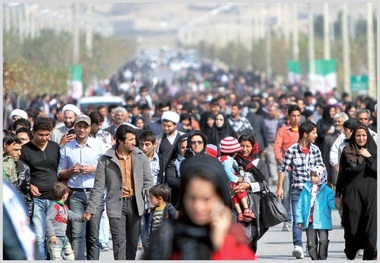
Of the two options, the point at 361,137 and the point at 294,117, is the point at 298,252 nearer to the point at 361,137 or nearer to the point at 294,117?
the point at 361,137

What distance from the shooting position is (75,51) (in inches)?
2322

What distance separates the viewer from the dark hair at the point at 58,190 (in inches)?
462

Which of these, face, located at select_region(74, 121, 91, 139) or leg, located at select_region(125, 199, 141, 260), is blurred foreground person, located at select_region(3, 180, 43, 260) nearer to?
leg, located at select_region(125, 199, 141, 260)

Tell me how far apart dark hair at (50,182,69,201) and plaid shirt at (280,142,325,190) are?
8.23 ft

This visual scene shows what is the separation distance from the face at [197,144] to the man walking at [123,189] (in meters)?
0.42

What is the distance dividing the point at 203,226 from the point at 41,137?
731 centimetres

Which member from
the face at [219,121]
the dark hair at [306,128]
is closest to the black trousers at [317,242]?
the dark hair at [306,128]

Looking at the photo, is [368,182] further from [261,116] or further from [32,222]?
[261,116]

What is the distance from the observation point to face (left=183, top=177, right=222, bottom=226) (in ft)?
17.3

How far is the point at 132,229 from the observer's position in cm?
1196

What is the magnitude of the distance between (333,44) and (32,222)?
6731cm

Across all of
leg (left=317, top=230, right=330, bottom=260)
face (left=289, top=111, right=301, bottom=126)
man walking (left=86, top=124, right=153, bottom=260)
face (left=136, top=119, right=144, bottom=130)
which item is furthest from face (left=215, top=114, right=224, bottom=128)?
man walking (left=86, top=124, right=153, bottom=260)

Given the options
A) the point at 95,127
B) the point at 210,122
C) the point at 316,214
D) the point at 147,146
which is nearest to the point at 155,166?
the point at 147,146

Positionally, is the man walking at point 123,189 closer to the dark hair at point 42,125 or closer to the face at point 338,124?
the dark hair at point 42,125
